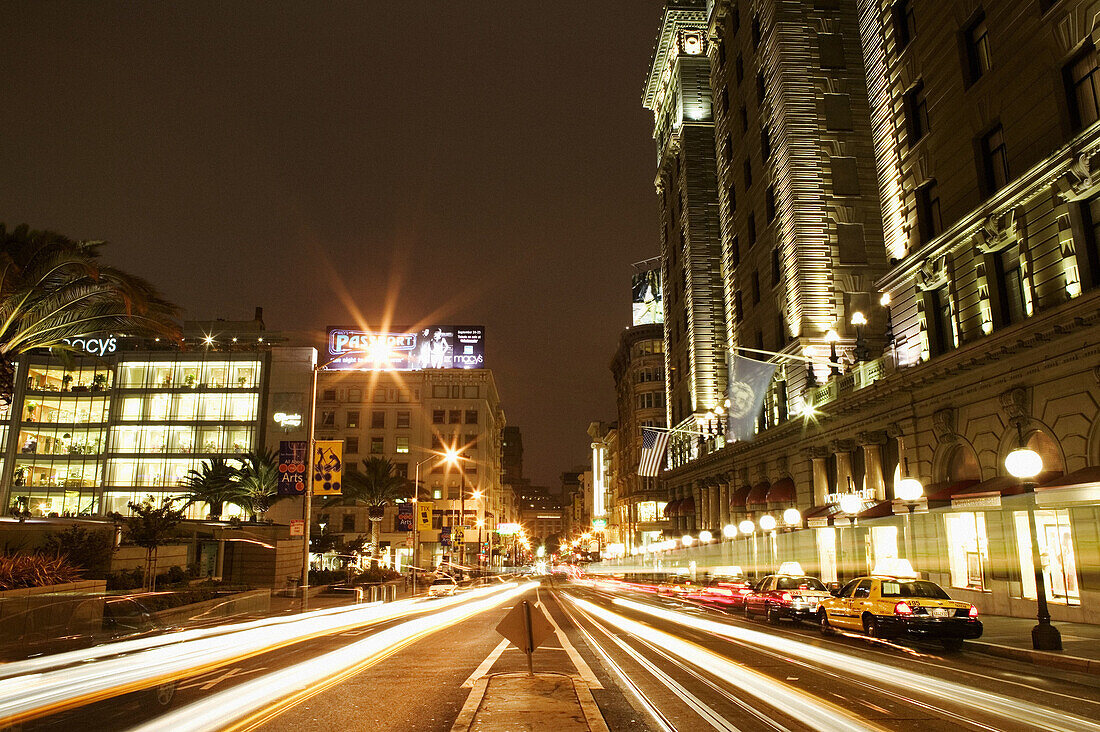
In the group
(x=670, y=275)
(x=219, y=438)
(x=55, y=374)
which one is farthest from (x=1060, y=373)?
(x=55, y=374)

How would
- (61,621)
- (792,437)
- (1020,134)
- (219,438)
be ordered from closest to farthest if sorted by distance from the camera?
(61,621)
(1020,134)
(792,437)
(219,438)

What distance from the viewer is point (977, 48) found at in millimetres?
27594

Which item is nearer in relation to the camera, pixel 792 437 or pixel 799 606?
pixel 799 606

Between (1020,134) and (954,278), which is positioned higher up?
(1020,134)

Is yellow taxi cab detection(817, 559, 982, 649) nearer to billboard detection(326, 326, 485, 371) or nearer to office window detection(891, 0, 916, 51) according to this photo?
office window detection(891, 0, 916, 51)

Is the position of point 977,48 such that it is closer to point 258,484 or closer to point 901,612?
point 901,612

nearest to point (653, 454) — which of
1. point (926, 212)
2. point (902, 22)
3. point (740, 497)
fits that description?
point (740, 497)

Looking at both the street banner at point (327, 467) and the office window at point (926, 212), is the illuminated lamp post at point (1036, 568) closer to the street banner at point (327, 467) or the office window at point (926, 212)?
the office window at point (926, 212)

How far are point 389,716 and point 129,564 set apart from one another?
24.3 metres

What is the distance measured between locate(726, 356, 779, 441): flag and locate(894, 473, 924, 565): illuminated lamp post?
14.5 m

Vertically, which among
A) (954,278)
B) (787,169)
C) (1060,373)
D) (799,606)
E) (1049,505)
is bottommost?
(799,606)

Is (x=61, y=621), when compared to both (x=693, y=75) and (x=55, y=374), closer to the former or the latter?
(x=693, y=75)

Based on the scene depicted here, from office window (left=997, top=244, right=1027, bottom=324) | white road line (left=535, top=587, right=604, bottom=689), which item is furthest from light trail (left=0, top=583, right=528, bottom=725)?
office window (left=997, top=244, right=1027, bottom=324)

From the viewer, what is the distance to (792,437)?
140 feet
